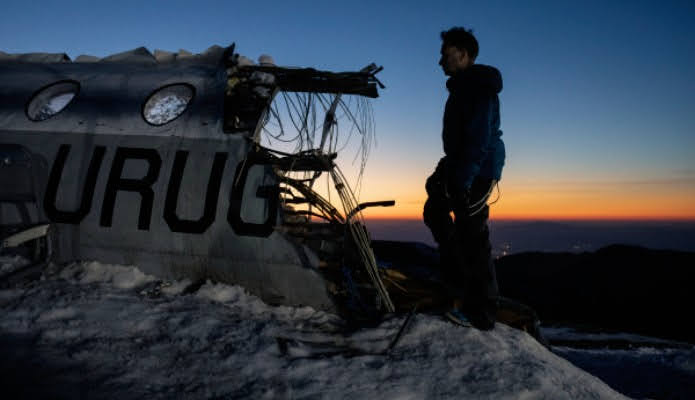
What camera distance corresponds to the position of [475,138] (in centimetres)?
338

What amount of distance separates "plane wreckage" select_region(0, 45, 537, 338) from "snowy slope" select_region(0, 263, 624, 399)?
42 cm

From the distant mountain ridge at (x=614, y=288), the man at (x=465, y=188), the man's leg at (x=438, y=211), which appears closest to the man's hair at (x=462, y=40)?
the man at (x=465, y=188)

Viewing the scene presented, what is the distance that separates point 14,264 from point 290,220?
9.47ft

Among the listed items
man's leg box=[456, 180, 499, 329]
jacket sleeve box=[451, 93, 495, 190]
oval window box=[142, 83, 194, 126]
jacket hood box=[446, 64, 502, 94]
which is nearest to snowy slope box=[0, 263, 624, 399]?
man's leg box=[456, 180, 499, 329]

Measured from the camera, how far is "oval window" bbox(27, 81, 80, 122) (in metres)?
5.06

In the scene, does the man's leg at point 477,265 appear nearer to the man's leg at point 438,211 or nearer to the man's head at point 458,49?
the man's leg at point 438,211

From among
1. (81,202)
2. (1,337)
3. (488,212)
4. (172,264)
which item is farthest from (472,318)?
(81,202)

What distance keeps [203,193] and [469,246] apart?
8.76 feet

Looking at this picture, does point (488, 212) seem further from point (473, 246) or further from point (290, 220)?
point (290, 220)

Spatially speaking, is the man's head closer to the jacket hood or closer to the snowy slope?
the jacket hood

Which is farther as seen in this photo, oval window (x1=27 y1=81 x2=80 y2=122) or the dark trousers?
oval window (x1=27 y1=81 x2=80 y2=122)

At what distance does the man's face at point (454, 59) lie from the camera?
11.8 feet

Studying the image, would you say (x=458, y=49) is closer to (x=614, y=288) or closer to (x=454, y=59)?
(x=454, y=59)

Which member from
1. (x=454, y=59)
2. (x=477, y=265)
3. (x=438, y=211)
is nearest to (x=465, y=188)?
(x=438, y=211)
